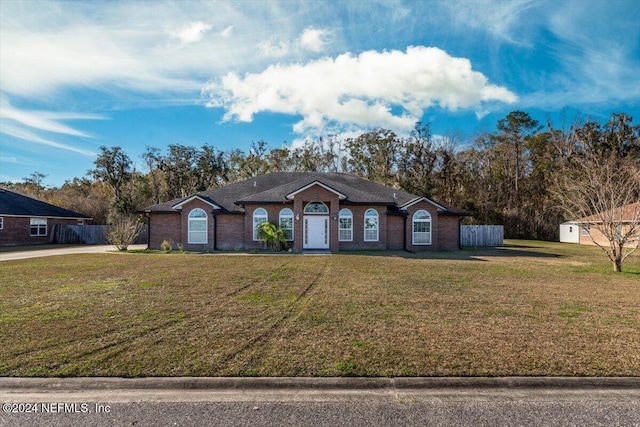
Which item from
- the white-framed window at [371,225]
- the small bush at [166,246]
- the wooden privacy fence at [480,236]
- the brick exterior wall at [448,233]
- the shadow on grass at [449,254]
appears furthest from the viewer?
the wooden privacy fence at [480,236]

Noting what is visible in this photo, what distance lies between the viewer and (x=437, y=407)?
12.9 ft

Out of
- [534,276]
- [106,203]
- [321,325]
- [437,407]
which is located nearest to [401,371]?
[437,407]

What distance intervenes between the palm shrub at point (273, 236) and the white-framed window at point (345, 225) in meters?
3.59

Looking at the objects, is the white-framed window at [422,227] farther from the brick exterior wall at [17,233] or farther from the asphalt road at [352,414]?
the brick exterior wall at [17,233]

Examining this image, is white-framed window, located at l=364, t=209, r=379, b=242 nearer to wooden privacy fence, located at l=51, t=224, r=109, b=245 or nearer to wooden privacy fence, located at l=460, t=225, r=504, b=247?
wooden privacy fence, located at l=460, t=225, r=504, b=247

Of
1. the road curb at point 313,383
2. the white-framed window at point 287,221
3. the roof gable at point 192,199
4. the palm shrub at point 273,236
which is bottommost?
the road curb at point 313,383

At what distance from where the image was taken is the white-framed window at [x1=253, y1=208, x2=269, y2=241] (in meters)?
23.0

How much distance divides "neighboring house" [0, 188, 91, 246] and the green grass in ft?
71.3

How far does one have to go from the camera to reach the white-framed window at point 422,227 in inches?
933

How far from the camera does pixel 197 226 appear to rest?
23359 mm

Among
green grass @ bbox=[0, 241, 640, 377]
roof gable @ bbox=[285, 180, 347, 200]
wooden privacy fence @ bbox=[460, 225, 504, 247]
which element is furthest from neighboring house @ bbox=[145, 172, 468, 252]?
green grass @ bbox=[0, 241, 640, 377]

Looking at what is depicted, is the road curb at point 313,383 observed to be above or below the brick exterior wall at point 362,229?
below

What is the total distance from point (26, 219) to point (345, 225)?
2654cm

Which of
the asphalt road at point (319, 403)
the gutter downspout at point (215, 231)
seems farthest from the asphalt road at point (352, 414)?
the gutter downspout at point (215, 231)
